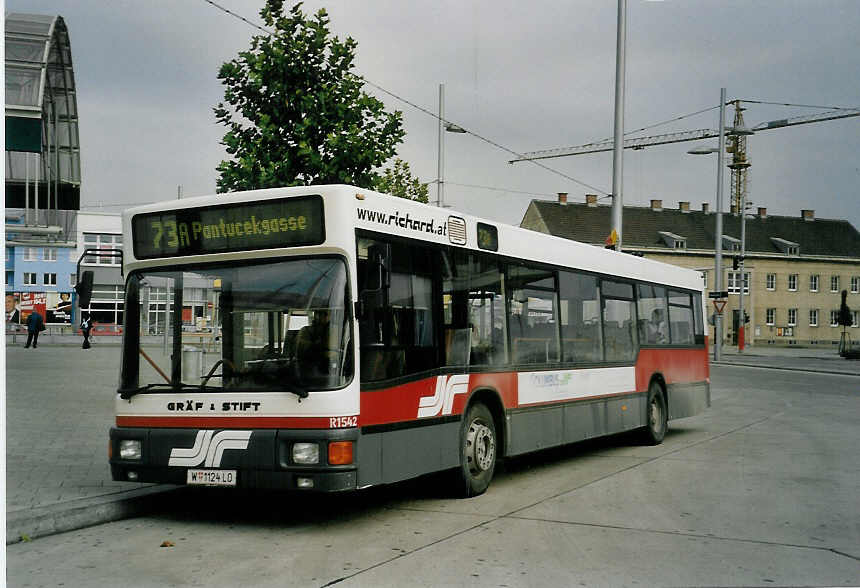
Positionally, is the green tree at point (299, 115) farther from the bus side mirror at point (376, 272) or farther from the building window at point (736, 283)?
the building window at point (736, 283)

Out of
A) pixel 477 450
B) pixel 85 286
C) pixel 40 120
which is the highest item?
pixel 40 120

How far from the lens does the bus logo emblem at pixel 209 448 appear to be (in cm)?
752

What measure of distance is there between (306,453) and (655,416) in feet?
27.1

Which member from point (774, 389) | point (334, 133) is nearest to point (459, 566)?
point (334, 133)

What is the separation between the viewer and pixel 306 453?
7316 mm

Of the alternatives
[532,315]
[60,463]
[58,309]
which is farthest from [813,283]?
[60,463]

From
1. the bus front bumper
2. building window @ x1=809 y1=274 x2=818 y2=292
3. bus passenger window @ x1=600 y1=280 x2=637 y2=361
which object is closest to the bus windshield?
the bus front bumper

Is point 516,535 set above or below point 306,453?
below

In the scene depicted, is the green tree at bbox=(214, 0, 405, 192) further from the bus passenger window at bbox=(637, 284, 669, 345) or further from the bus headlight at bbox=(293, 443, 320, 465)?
the bus headlight at bbox=(293, 443, 320, 465)

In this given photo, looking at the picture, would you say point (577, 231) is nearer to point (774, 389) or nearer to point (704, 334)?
point (774, 389)

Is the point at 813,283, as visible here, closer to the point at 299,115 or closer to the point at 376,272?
the point at 299,115

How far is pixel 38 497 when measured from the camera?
8234 mm

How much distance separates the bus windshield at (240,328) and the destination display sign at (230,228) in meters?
0.16

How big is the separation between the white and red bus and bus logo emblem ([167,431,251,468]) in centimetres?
1
